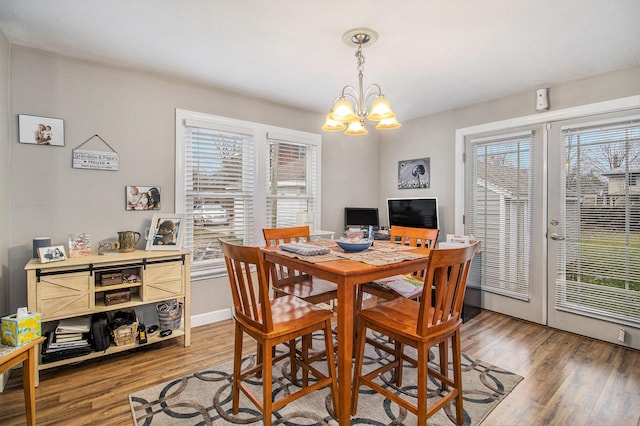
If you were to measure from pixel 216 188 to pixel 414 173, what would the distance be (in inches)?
106

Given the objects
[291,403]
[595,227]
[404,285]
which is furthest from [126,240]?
[595,227]

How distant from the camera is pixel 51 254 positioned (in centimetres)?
228

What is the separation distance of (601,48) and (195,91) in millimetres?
3549

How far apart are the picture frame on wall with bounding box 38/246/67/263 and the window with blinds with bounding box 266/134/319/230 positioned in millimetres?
1924

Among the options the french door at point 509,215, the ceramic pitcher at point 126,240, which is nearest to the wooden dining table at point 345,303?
the ceramic pitcher at point 126,240

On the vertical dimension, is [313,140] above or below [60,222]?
above

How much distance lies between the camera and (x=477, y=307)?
379cm

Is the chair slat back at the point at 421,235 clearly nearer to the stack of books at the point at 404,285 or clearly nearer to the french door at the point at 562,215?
the stack of books at the point at 404,285

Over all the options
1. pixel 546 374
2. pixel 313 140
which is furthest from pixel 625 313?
pixel 313 140

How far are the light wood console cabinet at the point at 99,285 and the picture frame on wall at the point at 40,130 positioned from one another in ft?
3.08

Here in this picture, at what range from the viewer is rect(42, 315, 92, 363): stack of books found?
7.39 feet

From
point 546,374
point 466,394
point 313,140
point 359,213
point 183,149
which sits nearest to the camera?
point 466,394

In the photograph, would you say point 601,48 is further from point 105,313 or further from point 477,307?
point 105,313

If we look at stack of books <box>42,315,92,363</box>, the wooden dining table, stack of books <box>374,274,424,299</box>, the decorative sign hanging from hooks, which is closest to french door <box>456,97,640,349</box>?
stack of books <box>374,274,424,299</box>
